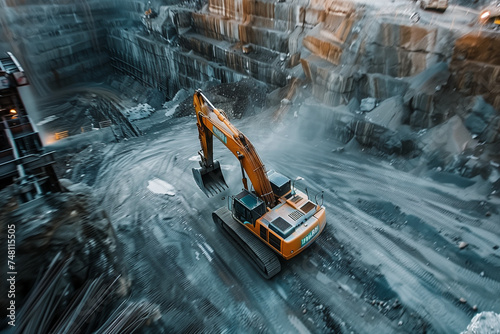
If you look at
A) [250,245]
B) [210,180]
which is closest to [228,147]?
[210,180]

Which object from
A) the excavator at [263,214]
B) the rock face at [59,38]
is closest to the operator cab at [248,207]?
the excavator at [263,214]

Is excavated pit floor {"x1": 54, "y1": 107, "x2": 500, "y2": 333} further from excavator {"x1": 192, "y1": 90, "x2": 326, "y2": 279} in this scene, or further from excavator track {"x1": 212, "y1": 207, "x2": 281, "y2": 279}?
excavator {"x1": 192, "y1": 90, "x2": 326, "y2": 279}

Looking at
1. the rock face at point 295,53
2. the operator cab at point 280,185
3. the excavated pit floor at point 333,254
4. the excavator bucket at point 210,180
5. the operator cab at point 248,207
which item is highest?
the rock face at point 295,53

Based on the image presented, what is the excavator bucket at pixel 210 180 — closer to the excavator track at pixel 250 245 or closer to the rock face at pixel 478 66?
the excavator track at pixel 250 245

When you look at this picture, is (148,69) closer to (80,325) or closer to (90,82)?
(90,82)

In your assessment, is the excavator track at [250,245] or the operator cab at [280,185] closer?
the excavator track at [250,245]

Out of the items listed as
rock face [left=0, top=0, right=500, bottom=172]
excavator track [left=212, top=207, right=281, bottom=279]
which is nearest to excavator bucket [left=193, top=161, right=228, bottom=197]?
excavator track [left=212, top=207, right=281, bottom=279]

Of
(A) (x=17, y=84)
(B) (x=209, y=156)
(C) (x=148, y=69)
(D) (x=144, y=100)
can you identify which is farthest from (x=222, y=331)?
(C) (x=148, y=69)

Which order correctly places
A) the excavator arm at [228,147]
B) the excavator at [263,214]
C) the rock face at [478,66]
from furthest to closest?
the rock face at [478,66] < the excavator arm at [228,147] < the excavator at [263,214]
